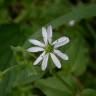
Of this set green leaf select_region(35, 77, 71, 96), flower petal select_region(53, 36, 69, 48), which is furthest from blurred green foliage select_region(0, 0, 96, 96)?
flower petal select_region(53, 36, 69, 48)

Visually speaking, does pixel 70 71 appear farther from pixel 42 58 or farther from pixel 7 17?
pixel 7 17

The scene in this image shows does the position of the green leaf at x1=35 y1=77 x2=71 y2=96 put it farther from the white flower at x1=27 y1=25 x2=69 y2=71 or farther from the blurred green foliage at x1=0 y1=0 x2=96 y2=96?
the white flower at x1=27 y1=25 x2=69 y2=71

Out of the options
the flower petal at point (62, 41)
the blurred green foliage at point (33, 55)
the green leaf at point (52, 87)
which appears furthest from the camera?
the green leaf at point (52, 87)

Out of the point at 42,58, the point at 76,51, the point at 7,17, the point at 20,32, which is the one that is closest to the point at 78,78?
the point at 76,51

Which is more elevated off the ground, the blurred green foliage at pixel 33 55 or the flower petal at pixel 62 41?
the blurred green foliage at pixel 33 55

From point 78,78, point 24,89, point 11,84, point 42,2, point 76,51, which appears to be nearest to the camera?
point 11,84

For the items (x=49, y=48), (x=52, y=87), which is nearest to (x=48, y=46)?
(x=49, y=48)

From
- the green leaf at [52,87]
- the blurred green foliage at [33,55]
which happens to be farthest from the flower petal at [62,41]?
the green leaf at [52,87]

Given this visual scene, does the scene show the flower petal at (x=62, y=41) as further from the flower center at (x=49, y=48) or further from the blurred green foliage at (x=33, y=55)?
the blurred green foliage at (x=33, y=55)

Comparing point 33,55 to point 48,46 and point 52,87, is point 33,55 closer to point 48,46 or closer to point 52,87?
point 48,46
